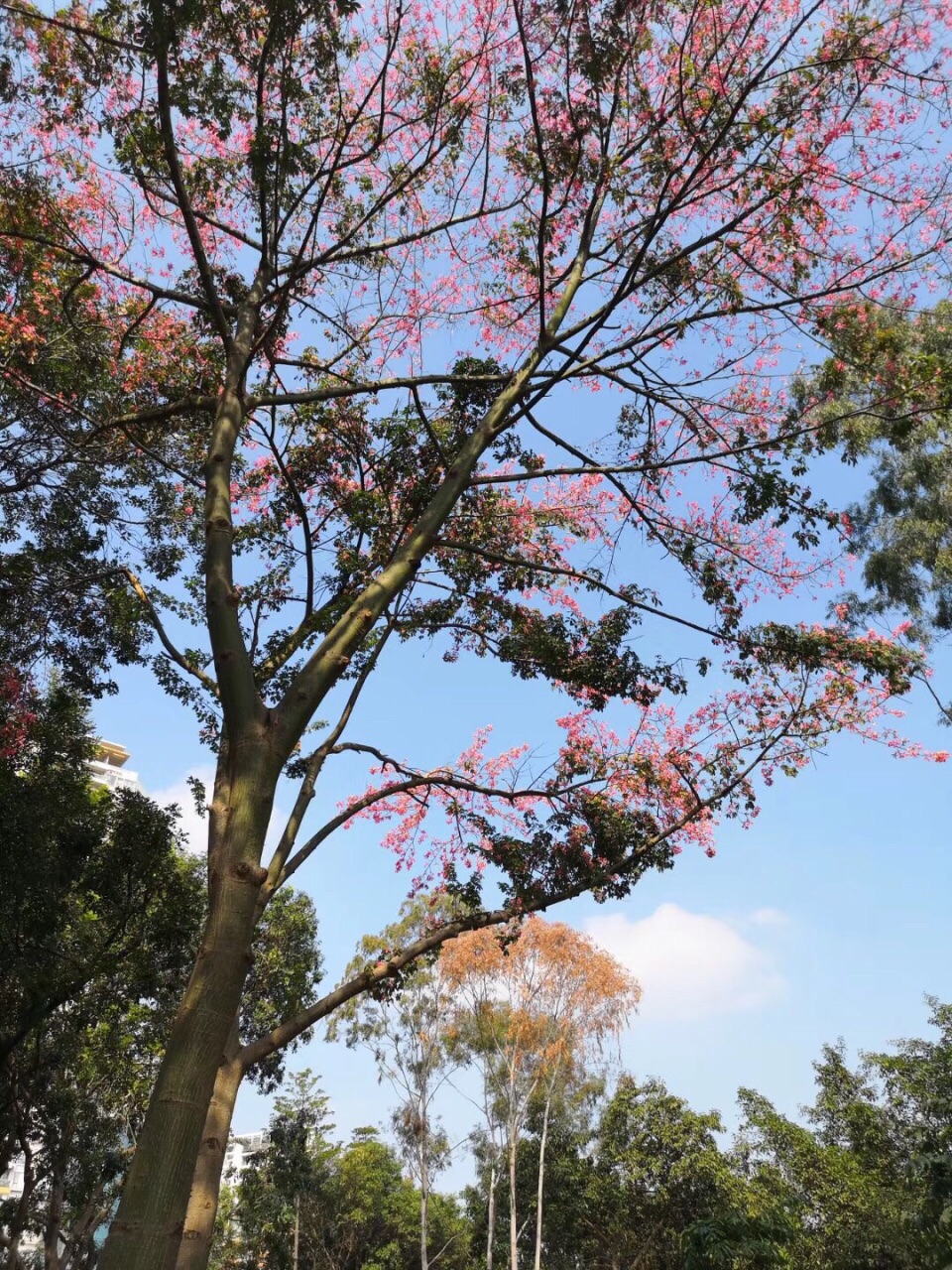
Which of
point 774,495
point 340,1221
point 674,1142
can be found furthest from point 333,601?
point 340,1221

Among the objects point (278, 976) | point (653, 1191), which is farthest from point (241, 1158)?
point (278, 976)

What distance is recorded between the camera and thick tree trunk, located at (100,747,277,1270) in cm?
290

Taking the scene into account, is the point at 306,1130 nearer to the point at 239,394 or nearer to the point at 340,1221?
the point at 340,1221

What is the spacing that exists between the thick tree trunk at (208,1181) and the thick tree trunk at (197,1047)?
44.2 inches

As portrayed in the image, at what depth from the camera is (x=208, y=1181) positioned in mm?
4430

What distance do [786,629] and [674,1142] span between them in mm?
19848

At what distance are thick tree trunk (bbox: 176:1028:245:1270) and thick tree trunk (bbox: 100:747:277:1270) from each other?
112cm

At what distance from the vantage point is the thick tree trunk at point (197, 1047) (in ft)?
9.53

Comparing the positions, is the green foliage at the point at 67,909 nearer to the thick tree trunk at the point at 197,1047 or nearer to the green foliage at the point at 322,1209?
the thick tree trunk at the point at 197,1047

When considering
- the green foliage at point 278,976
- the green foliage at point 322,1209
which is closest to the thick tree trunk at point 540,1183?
the green foliage at point 322,1209

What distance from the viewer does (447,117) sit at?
683 centimetres

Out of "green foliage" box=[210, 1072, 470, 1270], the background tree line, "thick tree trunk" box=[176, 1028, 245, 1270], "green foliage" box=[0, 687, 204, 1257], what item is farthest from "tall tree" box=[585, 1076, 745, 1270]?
"thick tree trunk" box=[176, 1028, 245, 1270]

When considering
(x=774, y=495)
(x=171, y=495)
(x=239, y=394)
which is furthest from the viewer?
(x=171, y=495)

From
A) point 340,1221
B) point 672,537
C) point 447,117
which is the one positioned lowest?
point 340,1221
